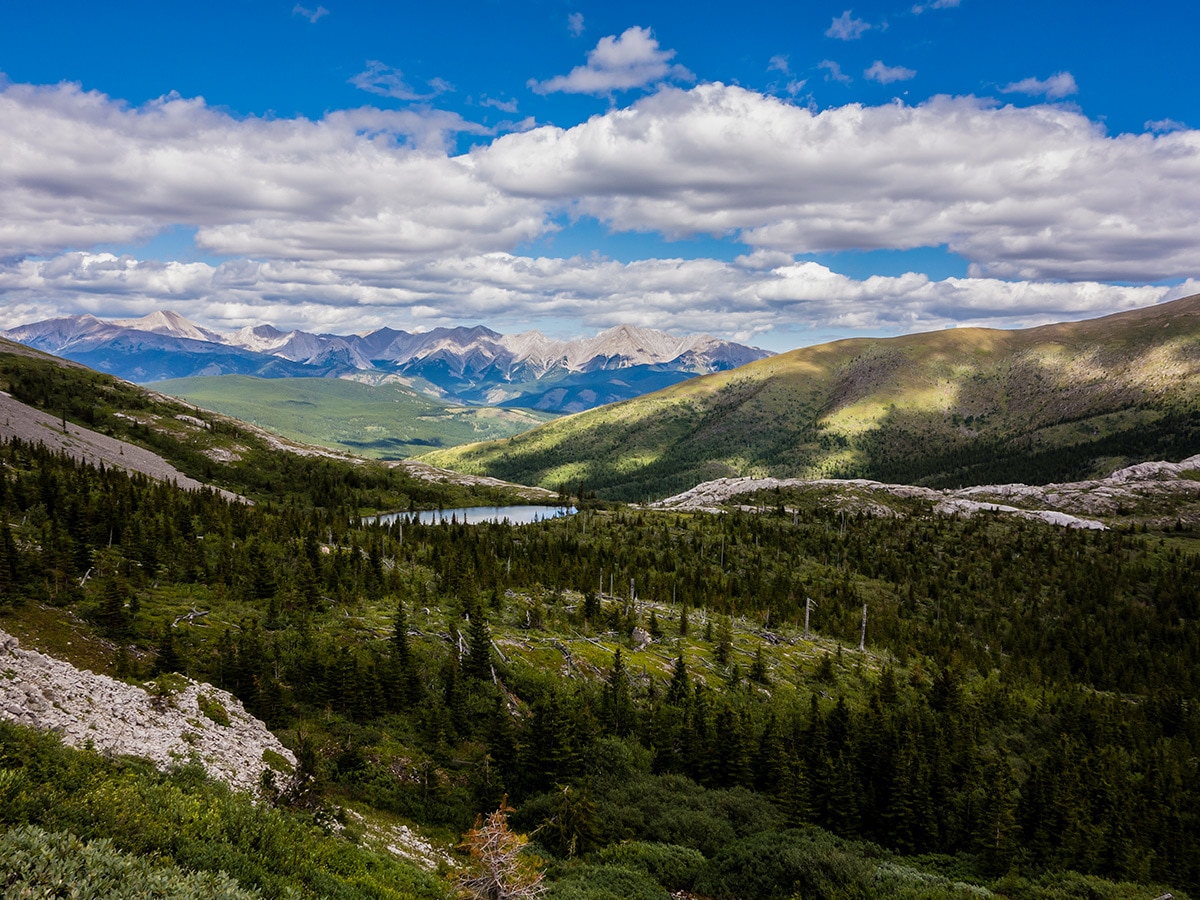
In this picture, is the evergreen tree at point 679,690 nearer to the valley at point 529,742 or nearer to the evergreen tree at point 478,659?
the valley at point 529,742

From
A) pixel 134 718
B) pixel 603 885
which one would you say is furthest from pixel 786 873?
pixel 134 718

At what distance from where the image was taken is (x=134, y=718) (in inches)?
1367

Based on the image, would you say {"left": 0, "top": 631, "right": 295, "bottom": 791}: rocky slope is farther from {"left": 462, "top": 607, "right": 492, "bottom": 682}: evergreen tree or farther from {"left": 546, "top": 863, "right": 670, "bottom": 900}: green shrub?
{"left": 462, "top": 607, "right": 492, "bottom": 682}: evergreen tree

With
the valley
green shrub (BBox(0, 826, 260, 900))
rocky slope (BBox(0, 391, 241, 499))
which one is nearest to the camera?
green shrub (BBox(0, 826, 260, 900))

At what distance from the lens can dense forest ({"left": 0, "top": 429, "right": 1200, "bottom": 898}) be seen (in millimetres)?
38406

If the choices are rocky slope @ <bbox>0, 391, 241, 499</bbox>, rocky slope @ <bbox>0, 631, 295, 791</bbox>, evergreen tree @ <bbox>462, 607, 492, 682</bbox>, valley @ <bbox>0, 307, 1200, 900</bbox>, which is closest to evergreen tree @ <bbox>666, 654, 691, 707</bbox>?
valley @ <bbox>0, 307, 1200, 900</bbox>

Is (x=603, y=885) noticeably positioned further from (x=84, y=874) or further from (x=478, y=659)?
(x=478, y=659)

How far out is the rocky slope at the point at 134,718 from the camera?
30328mm

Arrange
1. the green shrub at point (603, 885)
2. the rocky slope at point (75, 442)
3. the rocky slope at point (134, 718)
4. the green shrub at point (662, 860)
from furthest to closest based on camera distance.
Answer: the rocky slope at point (75, 442) → the green shrub at point (662, 860) → the green shrub at point (603, 885) → the rocky slope at point (134, 718)

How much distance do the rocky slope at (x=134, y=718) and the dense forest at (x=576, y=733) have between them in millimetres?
3130

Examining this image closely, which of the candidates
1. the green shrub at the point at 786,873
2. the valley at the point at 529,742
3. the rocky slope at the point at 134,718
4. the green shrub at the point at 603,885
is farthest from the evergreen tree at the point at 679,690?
the rocky slope at the point at 134,718

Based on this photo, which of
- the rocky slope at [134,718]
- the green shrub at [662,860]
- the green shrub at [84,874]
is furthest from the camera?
the green shrub at [662,860]

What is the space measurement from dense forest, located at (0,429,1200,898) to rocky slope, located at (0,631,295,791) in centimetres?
313

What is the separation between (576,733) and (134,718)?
32.8 meters
